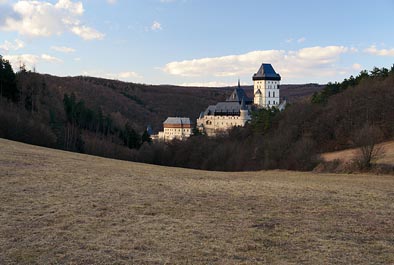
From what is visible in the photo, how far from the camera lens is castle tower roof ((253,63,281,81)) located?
145750 millimetres

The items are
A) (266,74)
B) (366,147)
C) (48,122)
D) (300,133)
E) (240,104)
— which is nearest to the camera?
(366,147)

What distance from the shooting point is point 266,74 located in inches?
5763

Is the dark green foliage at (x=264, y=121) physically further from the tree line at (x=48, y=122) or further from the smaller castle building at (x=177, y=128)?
the smaller castle building at (x=177, y=128)

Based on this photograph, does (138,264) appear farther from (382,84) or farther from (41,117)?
(41,117)

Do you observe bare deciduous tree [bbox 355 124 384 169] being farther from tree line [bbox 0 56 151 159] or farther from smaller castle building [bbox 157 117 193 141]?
smaller castle building [bbox 157 117 193 141]

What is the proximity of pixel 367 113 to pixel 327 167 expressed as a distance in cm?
2453

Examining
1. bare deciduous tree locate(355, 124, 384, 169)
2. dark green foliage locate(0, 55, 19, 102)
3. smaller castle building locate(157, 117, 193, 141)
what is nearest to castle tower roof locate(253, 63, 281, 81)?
smaller castle building locate(157, 117, 193, 141)

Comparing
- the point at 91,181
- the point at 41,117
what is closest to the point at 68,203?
the point at 91,181

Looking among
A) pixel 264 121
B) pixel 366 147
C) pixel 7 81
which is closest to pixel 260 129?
pixel 264 121

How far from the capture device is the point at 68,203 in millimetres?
14211

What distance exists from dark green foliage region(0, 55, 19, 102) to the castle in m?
54.3

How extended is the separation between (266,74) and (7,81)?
3641 inches

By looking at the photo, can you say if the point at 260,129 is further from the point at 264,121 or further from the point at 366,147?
the point at 366,147

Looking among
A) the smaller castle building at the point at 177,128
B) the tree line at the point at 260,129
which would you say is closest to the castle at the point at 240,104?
the smaller castle building at the point at 177,128
